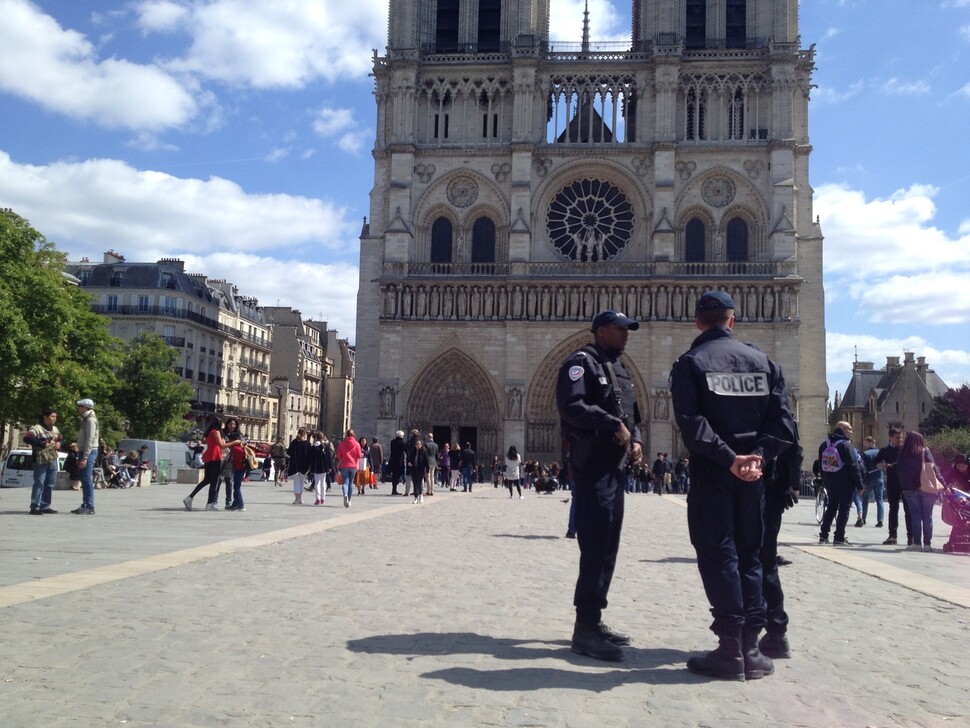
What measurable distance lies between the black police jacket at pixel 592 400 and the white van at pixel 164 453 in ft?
81.4

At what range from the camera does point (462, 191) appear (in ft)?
137

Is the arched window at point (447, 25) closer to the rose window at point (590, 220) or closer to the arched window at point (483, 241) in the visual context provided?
the arched window at point (483, 241)

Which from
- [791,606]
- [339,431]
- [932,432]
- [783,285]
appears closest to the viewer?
[791,606]

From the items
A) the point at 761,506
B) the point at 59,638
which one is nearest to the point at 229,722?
the point at 59,638

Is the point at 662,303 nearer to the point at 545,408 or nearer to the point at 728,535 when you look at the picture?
the point at 545,408

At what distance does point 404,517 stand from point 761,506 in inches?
390

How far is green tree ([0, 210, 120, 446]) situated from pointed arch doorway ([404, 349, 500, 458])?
1280 cm

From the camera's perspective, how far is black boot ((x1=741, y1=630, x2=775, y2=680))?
4.49 m

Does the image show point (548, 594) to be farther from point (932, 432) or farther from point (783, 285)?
point (932, 432)

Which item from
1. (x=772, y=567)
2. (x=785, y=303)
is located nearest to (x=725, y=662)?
(x=772, y=567)

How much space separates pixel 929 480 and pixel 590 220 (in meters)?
30.6

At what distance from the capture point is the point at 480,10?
4319cm

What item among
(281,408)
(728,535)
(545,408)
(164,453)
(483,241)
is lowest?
(728,535)

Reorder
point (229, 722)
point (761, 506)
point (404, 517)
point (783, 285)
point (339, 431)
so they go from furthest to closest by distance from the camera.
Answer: point (339, 431)
point (783, 285)
point (404, 517)
point (761, 506)
point (229, 722)
